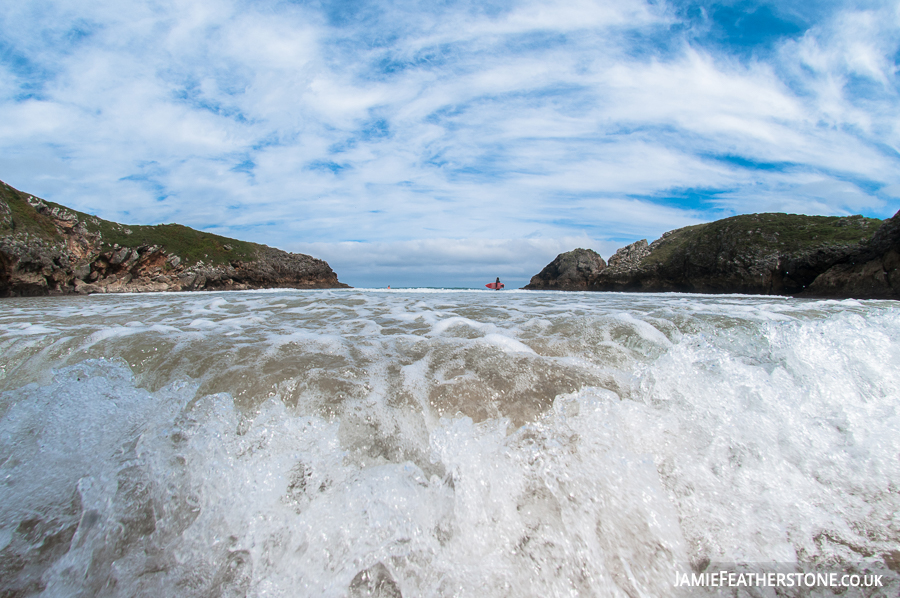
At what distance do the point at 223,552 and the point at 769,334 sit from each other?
3.99 metres

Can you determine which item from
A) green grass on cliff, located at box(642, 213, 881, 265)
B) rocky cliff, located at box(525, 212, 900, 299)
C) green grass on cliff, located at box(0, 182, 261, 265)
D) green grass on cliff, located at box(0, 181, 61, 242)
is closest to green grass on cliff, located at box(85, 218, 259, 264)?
green grass on cliff, located at box(0, 182, 261, 265)

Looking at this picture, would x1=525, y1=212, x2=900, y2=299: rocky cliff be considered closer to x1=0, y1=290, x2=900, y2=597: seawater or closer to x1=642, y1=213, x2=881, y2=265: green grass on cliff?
x1=642, y1=213, x2=881, y2=265: green grass on cliff

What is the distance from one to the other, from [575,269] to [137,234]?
1244 inches

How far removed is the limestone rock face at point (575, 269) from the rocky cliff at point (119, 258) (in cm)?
2399

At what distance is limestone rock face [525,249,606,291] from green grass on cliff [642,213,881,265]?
5.73 m

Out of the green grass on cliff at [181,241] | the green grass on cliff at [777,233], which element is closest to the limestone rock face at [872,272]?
the green grass on cliff at [777,233]

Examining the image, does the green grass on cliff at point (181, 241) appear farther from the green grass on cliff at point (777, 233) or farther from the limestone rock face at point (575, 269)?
the green grass on cliff at point (777, 233)

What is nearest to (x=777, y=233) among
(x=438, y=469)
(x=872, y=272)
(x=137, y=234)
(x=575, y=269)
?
(x=872, y=272)

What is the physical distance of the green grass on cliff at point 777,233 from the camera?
14.0 metres

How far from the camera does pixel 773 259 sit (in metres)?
15.5

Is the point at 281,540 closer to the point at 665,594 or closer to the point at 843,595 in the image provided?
the point at 665,594

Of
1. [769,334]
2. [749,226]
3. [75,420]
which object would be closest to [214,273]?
[75,420]

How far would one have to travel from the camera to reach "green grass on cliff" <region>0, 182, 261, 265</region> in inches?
615

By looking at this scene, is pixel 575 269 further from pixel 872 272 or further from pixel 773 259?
pixel 872 272
